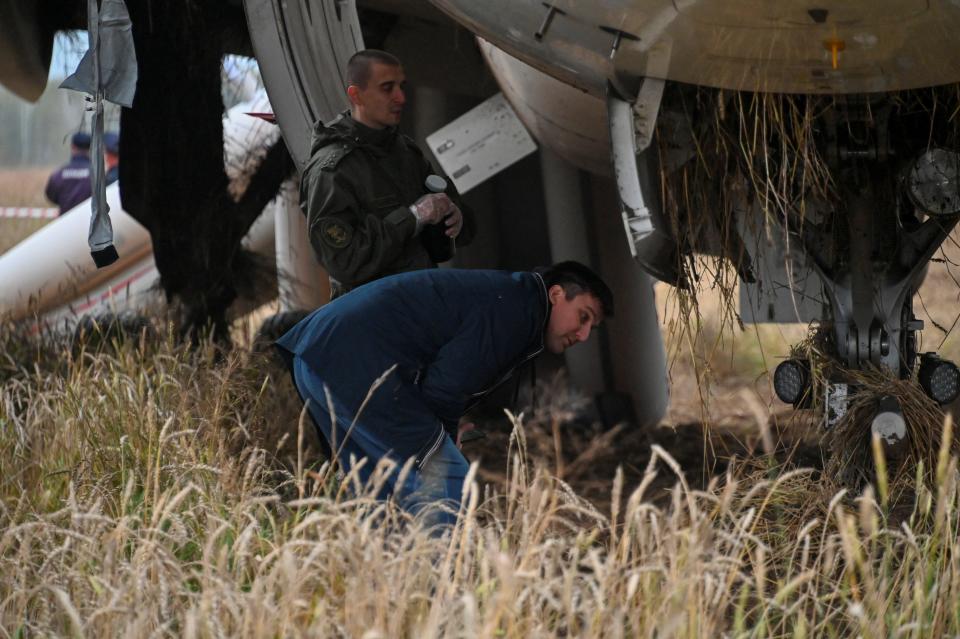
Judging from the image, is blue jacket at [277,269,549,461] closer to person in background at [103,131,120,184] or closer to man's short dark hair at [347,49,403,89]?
man's short dark hair at [347,49,403,89]

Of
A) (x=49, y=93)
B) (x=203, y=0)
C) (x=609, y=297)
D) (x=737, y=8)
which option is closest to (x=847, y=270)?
(x=609, y=297)

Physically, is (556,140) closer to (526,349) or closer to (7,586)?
(526,349)

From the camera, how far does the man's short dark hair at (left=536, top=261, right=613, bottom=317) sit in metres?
3.79

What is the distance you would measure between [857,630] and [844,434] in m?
1.32

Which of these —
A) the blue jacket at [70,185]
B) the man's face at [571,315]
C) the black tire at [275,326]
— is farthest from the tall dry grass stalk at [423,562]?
the blue jacket at [70,185]

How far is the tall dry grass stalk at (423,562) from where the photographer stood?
238cm

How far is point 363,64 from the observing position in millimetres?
4516

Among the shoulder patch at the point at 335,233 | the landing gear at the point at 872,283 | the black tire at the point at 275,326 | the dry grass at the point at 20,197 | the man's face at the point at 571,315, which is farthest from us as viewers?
the dry grass at the point at 20,197

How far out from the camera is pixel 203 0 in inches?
253

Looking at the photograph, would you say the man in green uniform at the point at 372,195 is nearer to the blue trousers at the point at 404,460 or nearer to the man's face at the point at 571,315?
the blue trousers at the point at 404,460

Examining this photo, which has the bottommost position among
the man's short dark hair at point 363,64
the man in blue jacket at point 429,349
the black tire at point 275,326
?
the black tire at point 275,326

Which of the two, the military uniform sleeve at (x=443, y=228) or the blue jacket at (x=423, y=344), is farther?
the military uniform sleeve at (x=443, y=228)

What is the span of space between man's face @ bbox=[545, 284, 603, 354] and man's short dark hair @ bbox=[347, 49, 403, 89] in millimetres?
1119

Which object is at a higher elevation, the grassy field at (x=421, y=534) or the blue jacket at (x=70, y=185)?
the blue jacket at (x=70, y=185)
